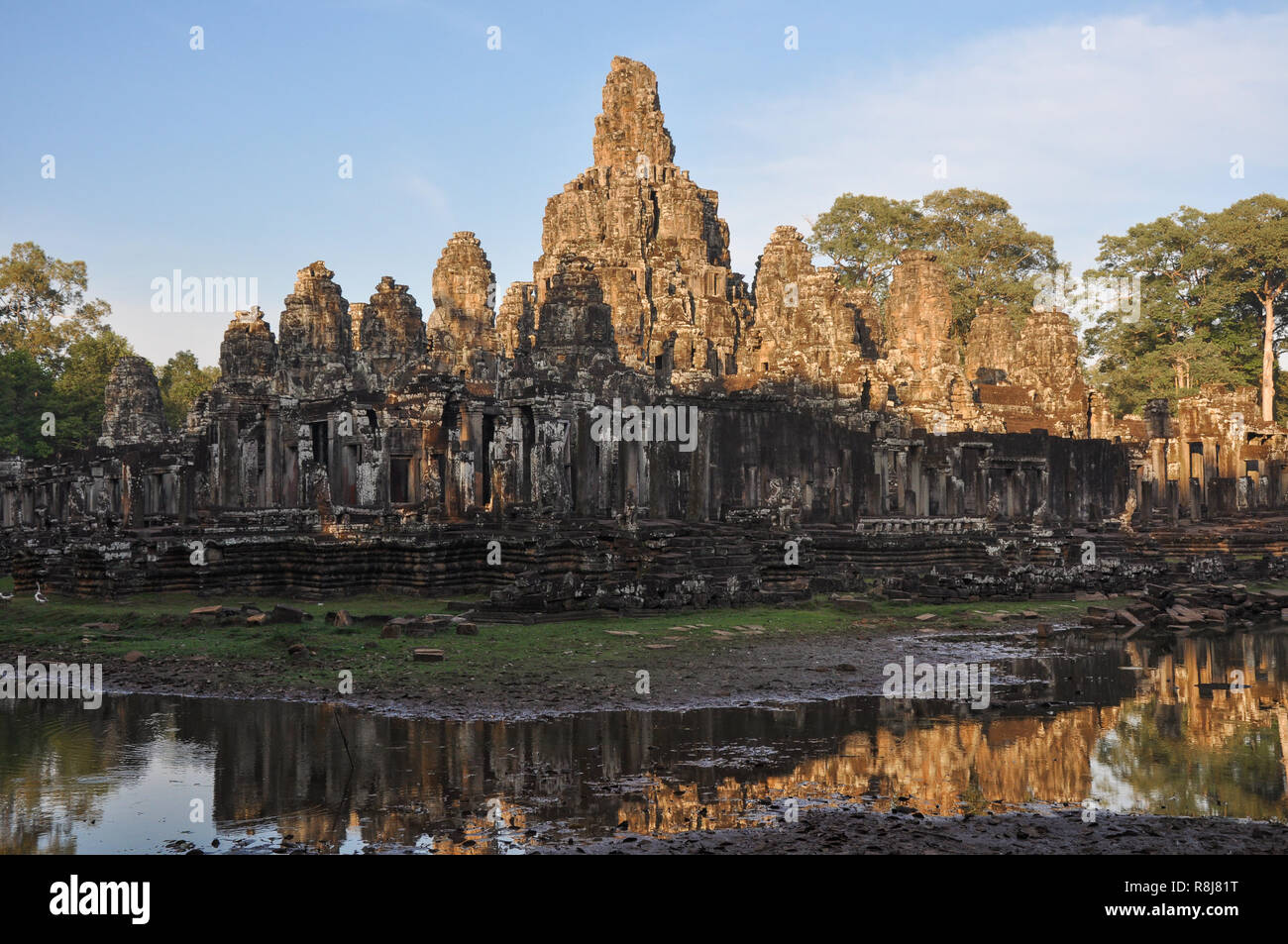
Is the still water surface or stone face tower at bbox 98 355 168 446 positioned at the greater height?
stone face tower at bbox 98 355 168 446

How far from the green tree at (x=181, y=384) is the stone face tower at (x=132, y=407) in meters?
11.8

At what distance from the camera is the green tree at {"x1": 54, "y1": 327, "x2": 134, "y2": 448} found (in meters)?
49.0

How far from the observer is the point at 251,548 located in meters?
21.8

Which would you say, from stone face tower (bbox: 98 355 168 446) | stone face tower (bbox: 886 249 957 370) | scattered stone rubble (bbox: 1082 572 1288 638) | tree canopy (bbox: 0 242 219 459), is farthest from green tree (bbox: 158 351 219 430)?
scattered stone rubble (bbox: 1082 572 1288 638)

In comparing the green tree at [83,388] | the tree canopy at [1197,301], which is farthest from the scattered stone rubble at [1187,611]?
the green tree at [83,388]

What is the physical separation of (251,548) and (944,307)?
28.8 m

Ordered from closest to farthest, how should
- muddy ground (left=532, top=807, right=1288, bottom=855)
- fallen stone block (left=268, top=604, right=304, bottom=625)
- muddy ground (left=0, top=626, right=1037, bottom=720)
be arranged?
muddy ground (left=532, top=807, right=1288, bottom=855) → muddy ground (left=0, top=626, right=1037, bottom=720) → fallen stone block (left=268, top=604, right=304, bottom=625)

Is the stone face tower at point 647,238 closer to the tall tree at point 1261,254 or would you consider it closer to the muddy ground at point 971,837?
the tall tree at point 1261,254

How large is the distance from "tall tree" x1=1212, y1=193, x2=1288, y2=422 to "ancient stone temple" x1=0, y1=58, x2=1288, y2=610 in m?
13.4

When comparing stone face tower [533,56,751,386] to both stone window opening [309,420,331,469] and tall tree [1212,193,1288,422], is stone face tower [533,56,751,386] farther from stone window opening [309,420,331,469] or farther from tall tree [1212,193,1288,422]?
tall tree [1212,193,1288,422]

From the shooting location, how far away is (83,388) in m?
50.5

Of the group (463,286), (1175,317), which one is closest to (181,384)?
(463,286)

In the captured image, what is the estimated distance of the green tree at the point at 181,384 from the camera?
56.3m
